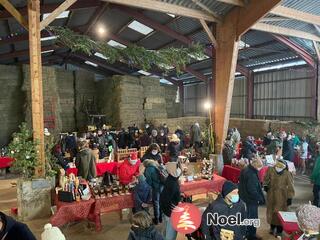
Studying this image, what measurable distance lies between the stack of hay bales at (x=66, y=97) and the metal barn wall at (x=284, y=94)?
11029mm

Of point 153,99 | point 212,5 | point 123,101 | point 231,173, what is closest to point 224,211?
point 231,173

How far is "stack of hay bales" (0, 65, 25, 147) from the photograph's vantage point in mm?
13719

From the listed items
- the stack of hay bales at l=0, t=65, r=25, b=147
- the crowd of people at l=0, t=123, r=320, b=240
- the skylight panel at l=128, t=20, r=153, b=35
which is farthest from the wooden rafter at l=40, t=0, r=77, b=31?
the stack of hay bales at l=0, t=65, r=25, b=147

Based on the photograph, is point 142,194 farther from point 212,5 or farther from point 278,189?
point 212,5

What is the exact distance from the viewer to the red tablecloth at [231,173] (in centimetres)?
724

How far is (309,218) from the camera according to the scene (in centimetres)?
246

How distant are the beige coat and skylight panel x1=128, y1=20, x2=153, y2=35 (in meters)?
9.43

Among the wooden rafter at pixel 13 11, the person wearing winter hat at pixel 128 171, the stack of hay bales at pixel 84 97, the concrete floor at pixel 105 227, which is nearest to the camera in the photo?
the concrete floor at pixel 105 227

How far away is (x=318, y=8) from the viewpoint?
8.37 meters

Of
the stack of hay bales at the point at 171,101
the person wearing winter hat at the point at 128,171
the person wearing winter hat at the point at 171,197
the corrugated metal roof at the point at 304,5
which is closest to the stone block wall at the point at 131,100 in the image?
the stack of hay bales at the point at 171,101

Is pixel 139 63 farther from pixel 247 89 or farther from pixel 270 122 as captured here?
pixel 247 89

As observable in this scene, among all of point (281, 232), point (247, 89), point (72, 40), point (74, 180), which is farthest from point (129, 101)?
point (281, 232)

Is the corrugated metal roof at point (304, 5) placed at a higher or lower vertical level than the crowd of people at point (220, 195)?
higher

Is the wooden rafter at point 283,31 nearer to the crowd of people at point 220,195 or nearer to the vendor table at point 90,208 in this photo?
the crowd of people at point 220,195
